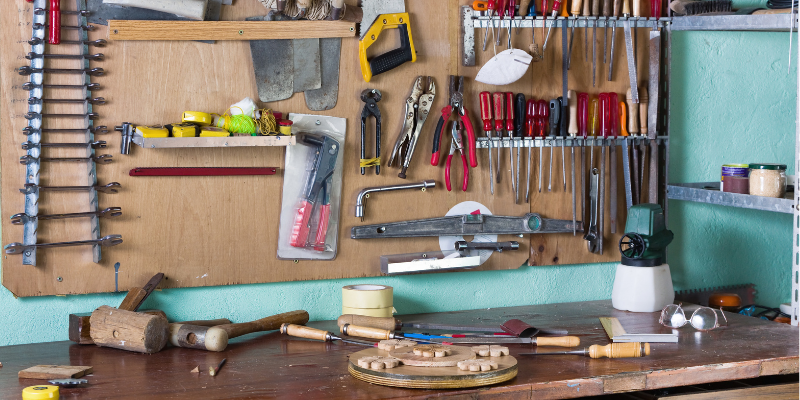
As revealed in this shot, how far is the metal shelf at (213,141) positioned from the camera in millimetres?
2146

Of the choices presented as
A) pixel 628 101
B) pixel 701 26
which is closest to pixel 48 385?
pixel 628 101

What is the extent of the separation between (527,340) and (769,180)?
892mm

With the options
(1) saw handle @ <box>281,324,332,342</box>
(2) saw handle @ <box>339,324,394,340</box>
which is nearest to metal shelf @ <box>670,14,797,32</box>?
(2) saw handle @ <box>339,324,394,340</box>

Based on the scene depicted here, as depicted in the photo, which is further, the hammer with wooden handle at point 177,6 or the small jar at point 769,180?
the small jar at point 769,180

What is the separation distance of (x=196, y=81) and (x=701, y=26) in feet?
5.37

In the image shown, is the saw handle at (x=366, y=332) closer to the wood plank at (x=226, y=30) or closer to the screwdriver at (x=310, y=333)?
the screwdriver at (x=310, y=333)

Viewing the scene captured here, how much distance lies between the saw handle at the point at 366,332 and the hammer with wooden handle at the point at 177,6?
0.97 meters

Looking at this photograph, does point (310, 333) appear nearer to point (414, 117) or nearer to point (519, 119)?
point (414, 117)

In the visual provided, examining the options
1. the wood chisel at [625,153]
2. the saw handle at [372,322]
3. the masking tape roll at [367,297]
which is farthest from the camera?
the wood chisel at [625,153]

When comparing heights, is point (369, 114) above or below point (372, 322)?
above

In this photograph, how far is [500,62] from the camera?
98.6 inches

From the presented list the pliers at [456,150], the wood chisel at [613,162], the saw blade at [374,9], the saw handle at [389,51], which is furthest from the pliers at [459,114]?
the wood chisel at [613,162]

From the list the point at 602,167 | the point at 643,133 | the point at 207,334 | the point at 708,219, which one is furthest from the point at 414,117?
the point at 708,219

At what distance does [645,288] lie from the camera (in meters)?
2.54
